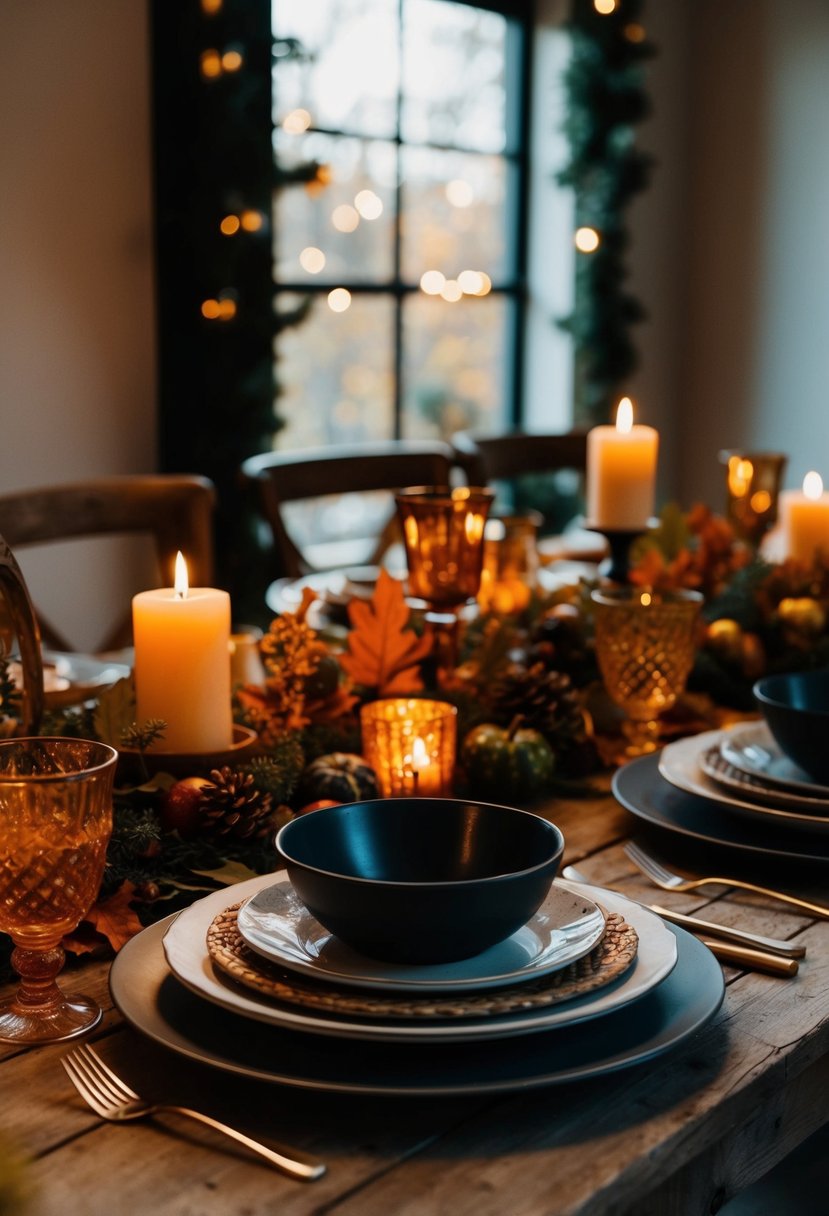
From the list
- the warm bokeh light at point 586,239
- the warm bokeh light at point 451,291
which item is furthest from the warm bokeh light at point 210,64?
the warm bokeh light at point 586,239

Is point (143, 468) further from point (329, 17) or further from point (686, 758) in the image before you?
point (686, 758)

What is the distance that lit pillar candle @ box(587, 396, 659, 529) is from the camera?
4.90 feet

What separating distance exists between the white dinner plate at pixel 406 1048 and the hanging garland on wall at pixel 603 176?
3866 mm

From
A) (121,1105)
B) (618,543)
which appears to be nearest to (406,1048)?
(121,1105)

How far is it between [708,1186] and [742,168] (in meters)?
4.40

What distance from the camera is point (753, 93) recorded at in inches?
177

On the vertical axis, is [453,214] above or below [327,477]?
above

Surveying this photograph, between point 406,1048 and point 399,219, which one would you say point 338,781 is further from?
point 399,219

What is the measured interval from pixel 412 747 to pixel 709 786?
8.6 inches

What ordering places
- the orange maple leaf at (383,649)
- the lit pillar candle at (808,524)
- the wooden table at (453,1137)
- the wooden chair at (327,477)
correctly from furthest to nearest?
1. the wooden chair at (327,477)
2. the lit pillar candle at (808,524)
3. the orange maple leaf at (383,649)
4. the wooden table at (453,1137)

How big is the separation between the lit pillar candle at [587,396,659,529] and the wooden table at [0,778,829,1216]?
833 millimetres

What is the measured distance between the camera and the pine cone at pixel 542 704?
116 centimetres

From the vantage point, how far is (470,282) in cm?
426

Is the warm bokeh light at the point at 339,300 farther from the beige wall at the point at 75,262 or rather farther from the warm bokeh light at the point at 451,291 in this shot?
the beige wall at the point at 75,262
